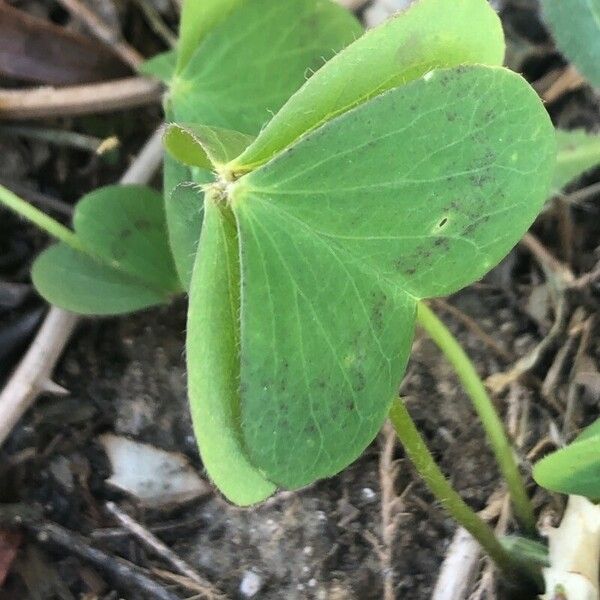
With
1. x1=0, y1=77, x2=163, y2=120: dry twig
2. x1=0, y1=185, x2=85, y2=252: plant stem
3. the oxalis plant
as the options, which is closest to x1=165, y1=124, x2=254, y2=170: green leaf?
the oxalis plant

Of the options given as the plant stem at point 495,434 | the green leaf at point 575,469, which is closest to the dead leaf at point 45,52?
the plant stem at point 495,434

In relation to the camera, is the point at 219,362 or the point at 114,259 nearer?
the point at 219,362

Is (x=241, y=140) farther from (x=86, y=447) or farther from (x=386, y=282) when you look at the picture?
(x=86, y=447)

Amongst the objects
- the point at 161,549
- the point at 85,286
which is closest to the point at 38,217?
the point at 85,286

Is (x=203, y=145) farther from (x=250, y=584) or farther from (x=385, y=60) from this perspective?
(x=250, y=584)

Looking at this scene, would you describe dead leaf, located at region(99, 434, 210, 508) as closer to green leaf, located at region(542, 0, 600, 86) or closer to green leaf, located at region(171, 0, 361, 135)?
green leaf, located at region(171, 0, 361, 135)

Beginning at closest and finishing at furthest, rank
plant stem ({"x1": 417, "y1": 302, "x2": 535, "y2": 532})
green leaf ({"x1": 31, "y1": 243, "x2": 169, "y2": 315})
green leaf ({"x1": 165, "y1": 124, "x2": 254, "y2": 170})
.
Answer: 1. green leaf ({"x1": 165, "y1": 124, "x2": 254, "y2": 170})
2. plant stem ({"x1": 417, "y1": 302, "x2": 535, "y2": 532})
3. green leaf ({"x1": 31, "y1": 243, "x2": 169, "y2": 315})

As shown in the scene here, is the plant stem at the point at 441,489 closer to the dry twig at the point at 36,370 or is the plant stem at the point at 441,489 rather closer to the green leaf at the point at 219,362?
the green leaf at the point at 219,362
